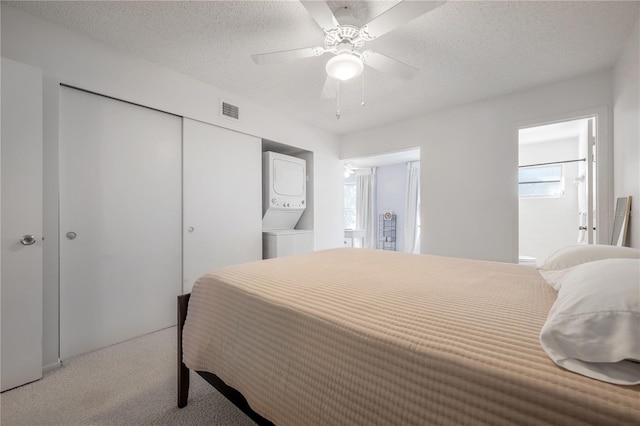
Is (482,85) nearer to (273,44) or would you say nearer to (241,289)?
(273,44)

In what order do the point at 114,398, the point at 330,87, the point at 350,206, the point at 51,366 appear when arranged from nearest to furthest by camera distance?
the point at 114,398 < the point at 51,366 < the point at 330,87 < the point at 350,206

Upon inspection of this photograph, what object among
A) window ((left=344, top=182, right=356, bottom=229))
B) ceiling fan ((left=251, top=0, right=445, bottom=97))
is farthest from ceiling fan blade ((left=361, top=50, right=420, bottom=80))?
window ((left=344, top=182, right=356, bottom=229))

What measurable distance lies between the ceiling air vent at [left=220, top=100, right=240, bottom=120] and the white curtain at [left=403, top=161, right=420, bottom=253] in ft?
13.7

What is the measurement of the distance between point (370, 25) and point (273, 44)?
0.90m

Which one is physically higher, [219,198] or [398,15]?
[398,15]

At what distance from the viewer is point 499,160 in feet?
9.80

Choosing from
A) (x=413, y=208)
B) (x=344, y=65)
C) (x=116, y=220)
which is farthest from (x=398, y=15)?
(x=413, y=208)

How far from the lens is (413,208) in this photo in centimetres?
579

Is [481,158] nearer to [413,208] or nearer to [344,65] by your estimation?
[344,65]

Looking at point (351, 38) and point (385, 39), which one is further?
point (385, 39)

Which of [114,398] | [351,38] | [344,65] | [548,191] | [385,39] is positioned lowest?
[114,398]

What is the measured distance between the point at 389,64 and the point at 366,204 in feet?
16.1

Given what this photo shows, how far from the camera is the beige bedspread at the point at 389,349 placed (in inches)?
21.9

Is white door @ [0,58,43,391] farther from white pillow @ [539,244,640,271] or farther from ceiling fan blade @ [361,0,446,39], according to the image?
white pillow @ [539,244,640,271]
